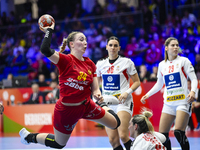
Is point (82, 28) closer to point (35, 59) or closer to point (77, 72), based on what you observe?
point (35, 59)

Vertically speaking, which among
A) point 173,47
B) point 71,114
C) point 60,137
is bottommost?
point 60,137

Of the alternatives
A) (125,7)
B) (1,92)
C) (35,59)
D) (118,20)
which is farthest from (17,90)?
(125,7)

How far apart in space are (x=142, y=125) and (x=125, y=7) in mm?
11767

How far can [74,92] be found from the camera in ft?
12.1

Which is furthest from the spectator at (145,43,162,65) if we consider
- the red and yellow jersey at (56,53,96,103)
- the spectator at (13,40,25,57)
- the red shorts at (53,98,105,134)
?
the red and yellow jersey at (56,53,96,103)

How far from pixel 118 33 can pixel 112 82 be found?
888cm

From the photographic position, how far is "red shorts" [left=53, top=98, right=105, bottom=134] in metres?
3.76

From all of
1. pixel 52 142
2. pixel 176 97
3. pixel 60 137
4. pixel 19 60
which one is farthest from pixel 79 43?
pixel 19 60

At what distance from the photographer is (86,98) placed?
386 cm

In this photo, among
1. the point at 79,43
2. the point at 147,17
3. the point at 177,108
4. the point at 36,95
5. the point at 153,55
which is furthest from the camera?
the point at 147,17

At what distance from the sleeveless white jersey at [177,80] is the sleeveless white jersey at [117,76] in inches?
23.2

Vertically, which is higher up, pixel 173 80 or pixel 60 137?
pixel 173 80

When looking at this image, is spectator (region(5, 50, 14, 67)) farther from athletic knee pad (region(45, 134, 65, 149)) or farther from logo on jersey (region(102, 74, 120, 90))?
athletic knee pad (region(45, 134, 65, 149))

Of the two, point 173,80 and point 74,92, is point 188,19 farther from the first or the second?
point 74,92
